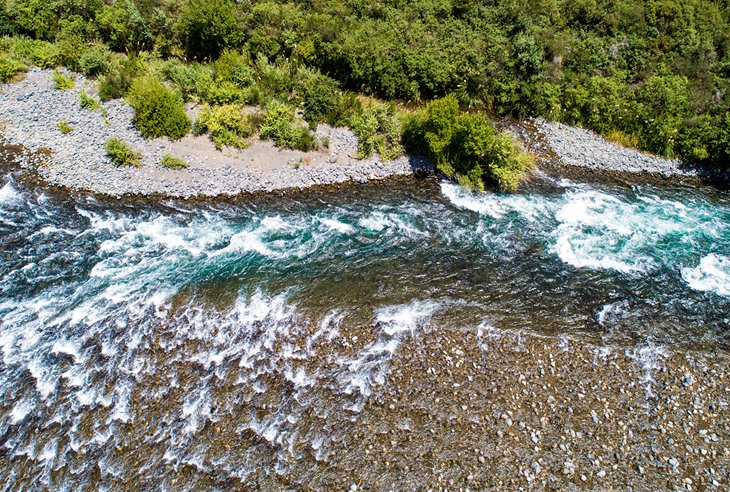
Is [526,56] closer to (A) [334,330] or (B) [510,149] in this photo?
(B) [510,149]

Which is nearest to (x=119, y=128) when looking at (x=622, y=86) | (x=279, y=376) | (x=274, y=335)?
(x=274, y=335)

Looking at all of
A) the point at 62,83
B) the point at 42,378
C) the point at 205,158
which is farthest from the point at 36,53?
the point at 42,378

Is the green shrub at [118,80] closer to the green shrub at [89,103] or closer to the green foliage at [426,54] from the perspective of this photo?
the green foliage at [426,54]

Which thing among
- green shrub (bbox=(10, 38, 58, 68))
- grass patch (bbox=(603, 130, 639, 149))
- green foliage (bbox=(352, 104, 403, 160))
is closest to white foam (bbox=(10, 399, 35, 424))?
green foliage (bbox=(352, 104, 403, 160))

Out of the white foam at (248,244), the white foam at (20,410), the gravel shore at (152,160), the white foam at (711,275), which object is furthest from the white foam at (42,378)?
A: the white foam at (711,275)

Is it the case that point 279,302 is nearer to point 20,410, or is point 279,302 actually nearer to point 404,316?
point 404,316

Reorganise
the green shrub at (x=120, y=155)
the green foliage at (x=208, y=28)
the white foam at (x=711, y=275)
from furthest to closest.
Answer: the green foliage at (x=208, y=28)
the green shrub at (x=120, y=155)
the white foam at (x=711, y=275)

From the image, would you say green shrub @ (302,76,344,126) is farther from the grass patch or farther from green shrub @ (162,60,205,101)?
the grass patch
